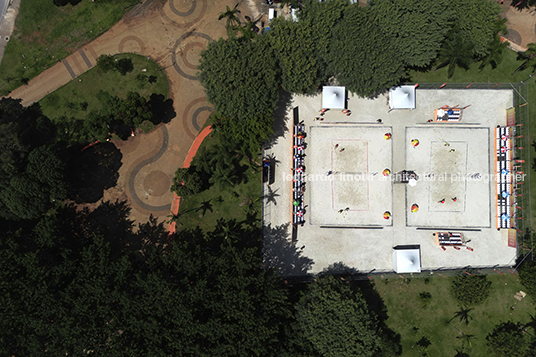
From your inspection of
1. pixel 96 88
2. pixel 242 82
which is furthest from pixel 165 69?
pixel 242 82

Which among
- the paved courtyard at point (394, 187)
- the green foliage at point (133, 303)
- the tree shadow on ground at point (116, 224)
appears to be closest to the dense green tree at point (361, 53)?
the paved courtyard at point (394, 187)

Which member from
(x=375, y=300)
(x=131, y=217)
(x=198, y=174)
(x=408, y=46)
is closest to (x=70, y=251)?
(x=131, y=217)

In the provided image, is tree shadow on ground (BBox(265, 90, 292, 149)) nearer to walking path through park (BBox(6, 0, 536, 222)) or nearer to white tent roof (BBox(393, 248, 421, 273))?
walking path through park (BBox(6, 0, 536, 222))

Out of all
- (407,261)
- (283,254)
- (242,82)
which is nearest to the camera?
(242,82)

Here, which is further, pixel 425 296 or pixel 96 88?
pixel 96 88

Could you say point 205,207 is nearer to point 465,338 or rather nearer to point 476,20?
point 465,338

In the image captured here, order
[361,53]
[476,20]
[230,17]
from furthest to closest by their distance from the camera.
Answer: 1. [230,17]
2. [476,20]
3. [361,53]

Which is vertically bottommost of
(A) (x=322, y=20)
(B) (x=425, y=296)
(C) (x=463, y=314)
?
(C) (x=463, y=314)
